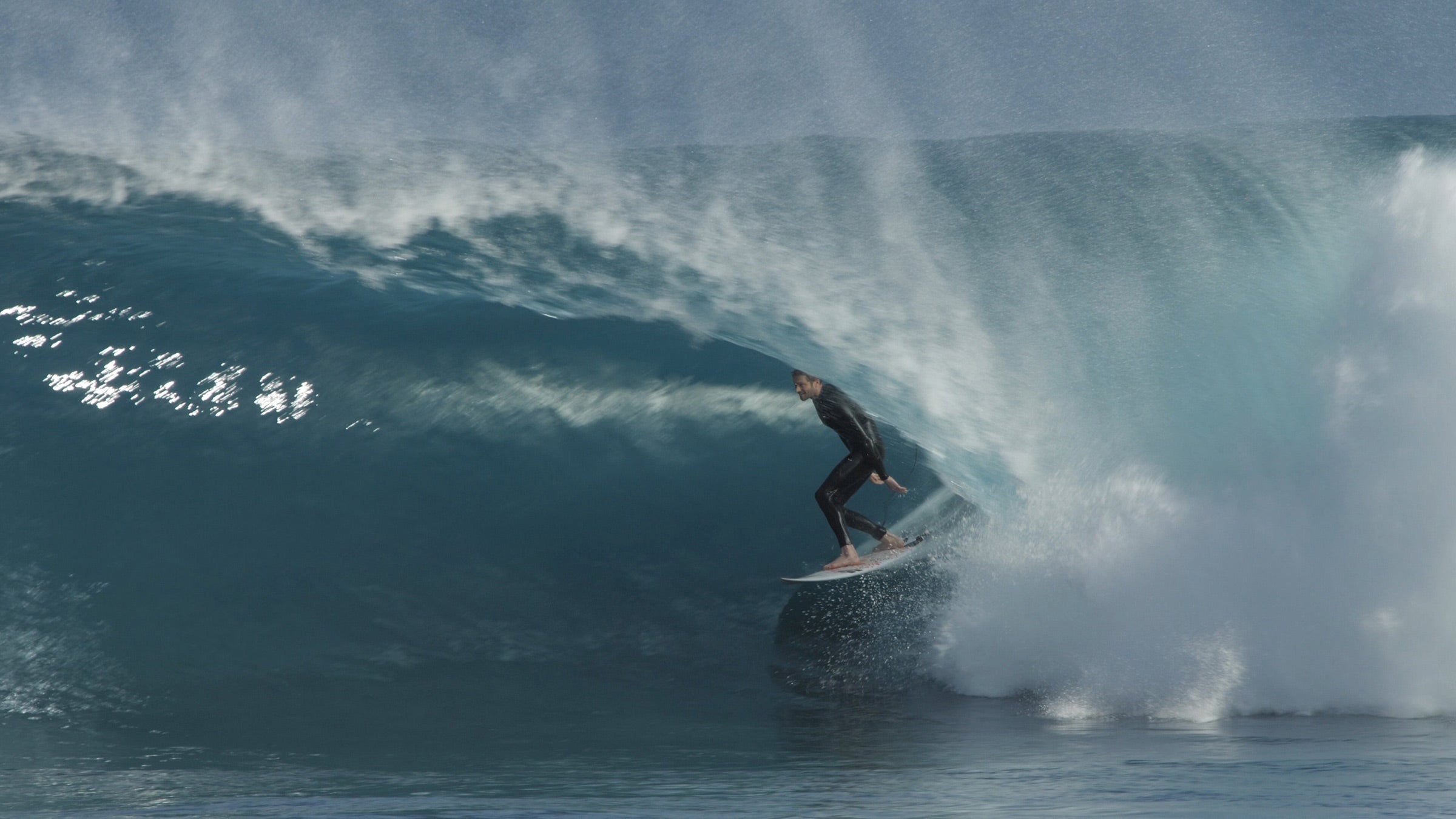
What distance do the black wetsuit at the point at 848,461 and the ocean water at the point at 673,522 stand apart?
1.19ft

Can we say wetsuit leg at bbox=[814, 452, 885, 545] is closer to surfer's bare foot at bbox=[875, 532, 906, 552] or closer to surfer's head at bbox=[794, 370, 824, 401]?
surfer's bare foot at bbox=[875, 532, 906, 552]

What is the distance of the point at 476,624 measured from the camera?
6.00m

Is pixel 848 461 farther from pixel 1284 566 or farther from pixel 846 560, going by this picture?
pixel 1284 566

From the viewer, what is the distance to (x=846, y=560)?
235 inches

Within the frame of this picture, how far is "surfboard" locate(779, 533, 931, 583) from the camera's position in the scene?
19.4 feet

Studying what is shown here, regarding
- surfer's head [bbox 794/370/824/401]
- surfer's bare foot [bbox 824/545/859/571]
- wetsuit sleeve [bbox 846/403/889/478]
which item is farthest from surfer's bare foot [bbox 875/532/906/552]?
surfer's head [bbox 794/370/824/401]

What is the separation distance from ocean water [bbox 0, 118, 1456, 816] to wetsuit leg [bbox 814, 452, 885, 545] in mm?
311

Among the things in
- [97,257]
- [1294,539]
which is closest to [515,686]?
[1294,539]

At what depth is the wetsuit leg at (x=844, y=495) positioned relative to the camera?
5.99 metres

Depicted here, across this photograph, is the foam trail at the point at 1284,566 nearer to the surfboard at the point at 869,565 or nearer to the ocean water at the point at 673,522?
the ocean water at the point at 673,522

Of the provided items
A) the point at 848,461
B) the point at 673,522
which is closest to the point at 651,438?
the point at 673,522

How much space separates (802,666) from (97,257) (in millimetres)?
5298

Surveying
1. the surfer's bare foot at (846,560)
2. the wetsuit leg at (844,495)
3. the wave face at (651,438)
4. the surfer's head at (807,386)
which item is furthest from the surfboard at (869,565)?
the surfer's head at (807,386)

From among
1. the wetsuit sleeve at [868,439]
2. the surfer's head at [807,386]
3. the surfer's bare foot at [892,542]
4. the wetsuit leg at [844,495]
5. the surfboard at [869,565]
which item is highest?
the surfer's head at [807,386]
